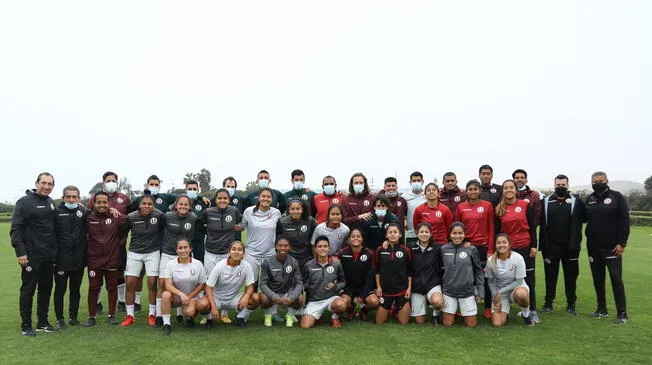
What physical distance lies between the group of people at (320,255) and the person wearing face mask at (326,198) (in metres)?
0.54

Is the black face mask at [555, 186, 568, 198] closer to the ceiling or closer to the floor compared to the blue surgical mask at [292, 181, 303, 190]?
closer to the floor

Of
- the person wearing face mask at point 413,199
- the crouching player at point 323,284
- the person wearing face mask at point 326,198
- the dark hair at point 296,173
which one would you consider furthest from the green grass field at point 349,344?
the dark hair at point 296,173

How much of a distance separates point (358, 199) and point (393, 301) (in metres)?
1.84

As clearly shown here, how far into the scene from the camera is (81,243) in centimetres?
693

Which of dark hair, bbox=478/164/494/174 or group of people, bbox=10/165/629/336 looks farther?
dark hair, bbox=478/164/494/174

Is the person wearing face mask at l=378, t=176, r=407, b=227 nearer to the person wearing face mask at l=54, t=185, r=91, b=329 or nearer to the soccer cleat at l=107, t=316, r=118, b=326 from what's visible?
the soccer cleat at l=107, t=316, r=118, b=326

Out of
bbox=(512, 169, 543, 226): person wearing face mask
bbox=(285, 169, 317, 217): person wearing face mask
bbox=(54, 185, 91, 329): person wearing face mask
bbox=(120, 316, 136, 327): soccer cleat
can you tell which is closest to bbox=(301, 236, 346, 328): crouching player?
bbox=(285, 169, 317, 217): person wearing face mask

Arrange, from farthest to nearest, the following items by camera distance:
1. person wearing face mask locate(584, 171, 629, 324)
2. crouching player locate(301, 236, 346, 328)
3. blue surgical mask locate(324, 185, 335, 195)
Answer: blue surgical mask locate(324, 185, 335, 195) < person wearing face mask locate(584, 171, 629, 324) < crouching player locate(301, 236, 346, 328)

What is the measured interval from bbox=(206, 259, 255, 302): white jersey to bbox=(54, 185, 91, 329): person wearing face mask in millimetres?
2064

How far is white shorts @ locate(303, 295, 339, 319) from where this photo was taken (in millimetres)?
6746

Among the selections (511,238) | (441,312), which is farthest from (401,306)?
(511,238)

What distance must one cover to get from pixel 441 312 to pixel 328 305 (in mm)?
1691

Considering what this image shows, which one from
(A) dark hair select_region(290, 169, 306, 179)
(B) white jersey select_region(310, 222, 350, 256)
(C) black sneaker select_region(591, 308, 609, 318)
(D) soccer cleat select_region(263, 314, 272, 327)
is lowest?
(C) black sneaker select_region(591, 308, 609, 318)

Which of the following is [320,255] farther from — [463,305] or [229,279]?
[463,305]
